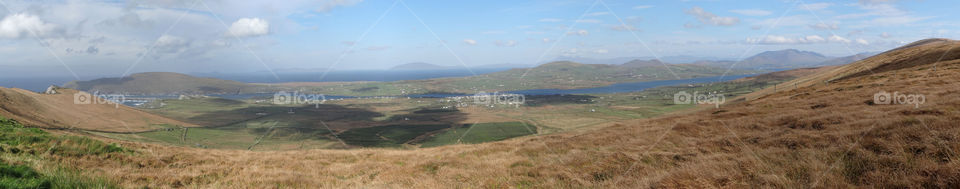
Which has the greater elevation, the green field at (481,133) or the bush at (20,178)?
the bush at (20,178)

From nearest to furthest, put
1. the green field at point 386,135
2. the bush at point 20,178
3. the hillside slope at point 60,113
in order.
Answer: the bush at point 20,178, the hillside slope at point 60,113, the green field at point 386,135

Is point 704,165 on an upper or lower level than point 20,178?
lower

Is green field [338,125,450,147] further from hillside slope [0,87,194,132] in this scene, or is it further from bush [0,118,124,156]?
bush [0,118,124,156]

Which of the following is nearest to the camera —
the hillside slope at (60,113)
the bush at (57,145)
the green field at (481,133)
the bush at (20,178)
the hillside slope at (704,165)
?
the bush at (20,178)

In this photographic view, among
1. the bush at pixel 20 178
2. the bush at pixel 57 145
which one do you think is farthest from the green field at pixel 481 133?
the bush at pixel 20 178

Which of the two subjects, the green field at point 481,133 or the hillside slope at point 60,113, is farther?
the green field at point 481,133

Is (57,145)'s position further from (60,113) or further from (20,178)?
(60,113)

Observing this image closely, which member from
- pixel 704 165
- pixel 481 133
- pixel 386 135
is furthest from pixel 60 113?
pixel 704 165

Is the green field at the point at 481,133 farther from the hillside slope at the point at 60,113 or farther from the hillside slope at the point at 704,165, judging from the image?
the hillside slope at the point at 704,165
